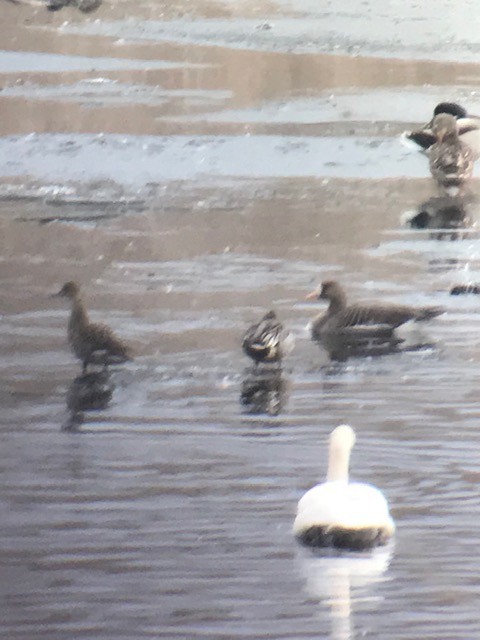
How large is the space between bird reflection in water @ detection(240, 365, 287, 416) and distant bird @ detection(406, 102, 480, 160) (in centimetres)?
799

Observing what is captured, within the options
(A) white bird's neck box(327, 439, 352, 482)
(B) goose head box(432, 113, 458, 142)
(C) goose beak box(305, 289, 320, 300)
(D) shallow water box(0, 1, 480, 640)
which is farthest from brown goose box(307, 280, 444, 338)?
(B) goose head box(432, 113, 458, 142)

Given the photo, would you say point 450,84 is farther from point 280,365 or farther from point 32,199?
point 280,365

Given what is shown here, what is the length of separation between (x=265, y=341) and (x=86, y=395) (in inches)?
40.9

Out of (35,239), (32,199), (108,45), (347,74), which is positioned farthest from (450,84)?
(35,239)

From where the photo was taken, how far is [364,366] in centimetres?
1025

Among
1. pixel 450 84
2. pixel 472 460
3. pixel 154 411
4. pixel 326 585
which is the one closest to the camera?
pixel 326 585

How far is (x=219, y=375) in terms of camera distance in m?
9.85

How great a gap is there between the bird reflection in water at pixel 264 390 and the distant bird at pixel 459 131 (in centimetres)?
799

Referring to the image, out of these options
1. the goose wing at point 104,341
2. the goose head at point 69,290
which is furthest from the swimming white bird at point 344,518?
the goose head at point 69,290

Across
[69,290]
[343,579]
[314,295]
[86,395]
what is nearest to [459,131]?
[314,295]

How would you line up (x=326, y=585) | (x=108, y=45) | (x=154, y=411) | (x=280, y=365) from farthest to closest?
(x=108, y=45) → (x=280, y=365) → (x=154, y=411) → (x=326, y=585)

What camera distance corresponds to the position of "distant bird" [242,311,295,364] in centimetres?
983

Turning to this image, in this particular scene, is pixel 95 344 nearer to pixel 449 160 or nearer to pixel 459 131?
pixel 449 160

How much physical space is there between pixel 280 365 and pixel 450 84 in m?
12.8
